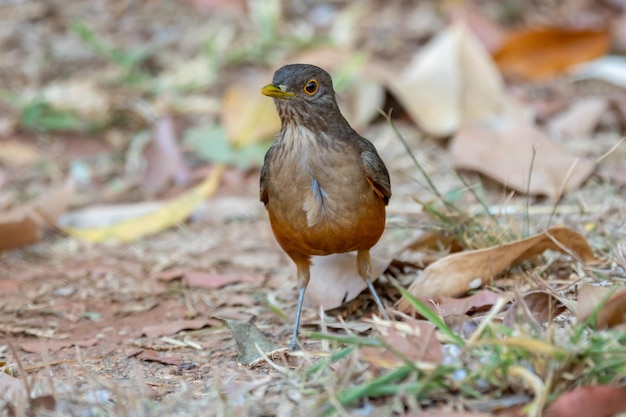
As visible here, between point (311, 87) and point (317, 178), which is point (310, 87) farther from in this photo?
point (317, 178)

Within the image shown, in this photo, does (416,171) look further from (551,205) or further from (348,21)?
(348,21)

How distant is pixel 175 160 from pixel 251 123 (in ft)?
2.40

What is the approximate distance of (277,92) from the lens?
192 inches

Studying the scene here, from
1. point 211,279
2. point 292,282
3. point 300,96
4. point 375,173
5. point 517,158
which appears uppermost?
point 300,96

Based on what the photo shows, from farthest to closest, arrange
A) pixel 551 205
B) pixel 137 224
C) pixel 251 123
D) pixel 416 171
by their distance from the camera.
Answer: pixel 251 123
pixel 416 171
pixel 137 224
pixel 551 205

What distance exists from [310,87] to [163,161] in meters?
3.37

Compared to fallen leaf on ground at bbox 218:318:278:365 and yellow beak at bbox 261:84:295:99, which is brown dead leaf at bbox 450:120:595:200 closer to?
yellow beak at bbox 261:84:295:99

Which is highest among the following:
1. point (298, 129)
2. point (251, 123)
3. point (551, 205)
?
point (298, 129)

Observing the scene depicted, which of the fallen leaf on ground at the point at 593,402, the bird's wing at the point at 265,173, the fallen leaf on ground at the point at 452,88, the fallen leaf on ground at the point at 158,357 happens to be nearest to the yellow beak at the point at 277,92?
the bird's wing at the point at 265,173

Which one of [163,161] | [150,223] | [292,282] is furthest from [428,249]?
[163,161]

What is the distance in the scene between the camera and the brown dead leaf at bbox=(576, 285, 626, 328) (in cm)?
368

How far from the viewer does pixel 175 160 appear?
26.5ft

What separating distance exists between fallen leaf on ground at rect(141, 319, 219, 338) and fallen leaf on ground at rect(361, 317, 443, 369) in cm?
158

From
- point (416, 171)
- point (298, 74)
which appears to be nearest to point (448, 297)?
point (298, 74)
